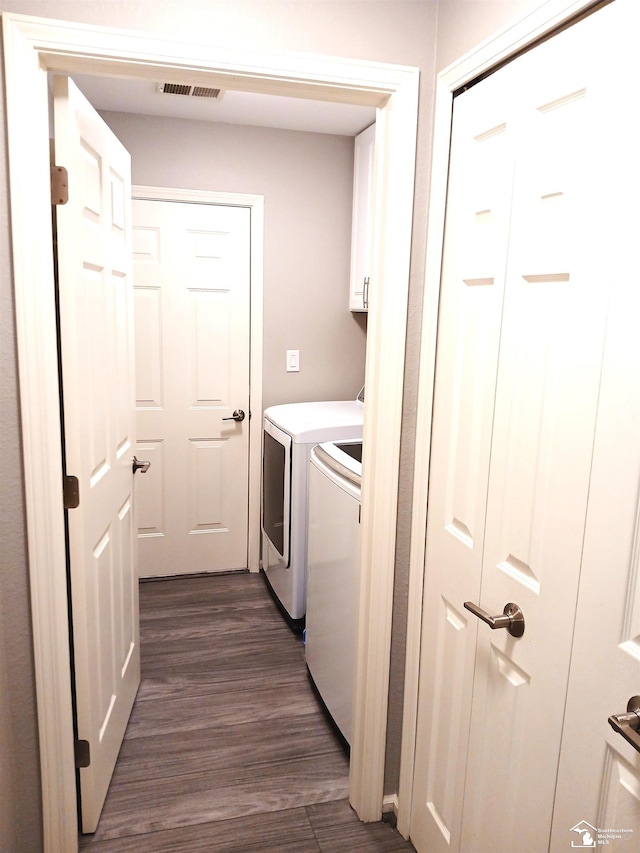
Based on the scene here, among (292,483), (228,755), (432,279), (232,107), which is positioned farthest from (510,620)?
(232,107)

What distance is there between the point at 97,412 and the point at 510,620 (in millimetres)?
1222

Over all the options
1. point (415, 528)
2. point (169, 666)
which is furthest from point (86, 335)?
point (169, 666)

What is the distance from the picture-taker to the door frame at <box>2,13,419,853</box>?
1.41 m

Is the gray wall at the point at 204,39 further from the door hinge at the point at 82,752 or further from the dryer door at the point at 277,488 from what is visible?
the dryer door at the point at 277,488

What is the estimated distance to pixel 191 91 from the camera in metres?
2.83

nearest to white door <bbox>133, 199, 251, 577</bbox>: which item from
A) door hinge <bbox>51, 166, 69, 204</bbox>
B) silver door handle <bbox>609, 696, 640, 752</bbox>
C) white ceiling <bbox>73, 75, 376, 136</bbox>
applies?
white ceiling <bbox>73, 75, 376, 136</bbox>

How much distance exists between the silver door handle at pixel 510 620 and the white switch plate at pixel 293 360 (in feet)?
8.15

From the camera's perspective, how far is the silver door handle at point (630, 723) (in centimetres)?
96

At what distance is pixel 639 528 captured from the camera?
39.1 inches

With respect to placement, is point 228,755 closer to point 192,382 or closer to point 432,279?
point 432,279

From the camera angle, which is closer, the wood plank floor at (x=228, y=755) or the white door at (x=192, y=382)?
the wood plank floor at (x=228, y=755)

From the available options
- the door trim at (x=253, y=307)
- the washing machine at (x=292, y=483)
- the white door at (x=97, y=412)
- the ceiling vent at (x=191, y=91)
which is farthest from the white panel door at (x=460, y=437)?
the door trim at (x=253, y=307)

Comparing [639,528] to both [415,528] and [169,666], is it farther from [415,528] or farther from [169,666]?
[169,666]

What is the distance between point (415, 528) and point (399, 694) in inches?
20.8
